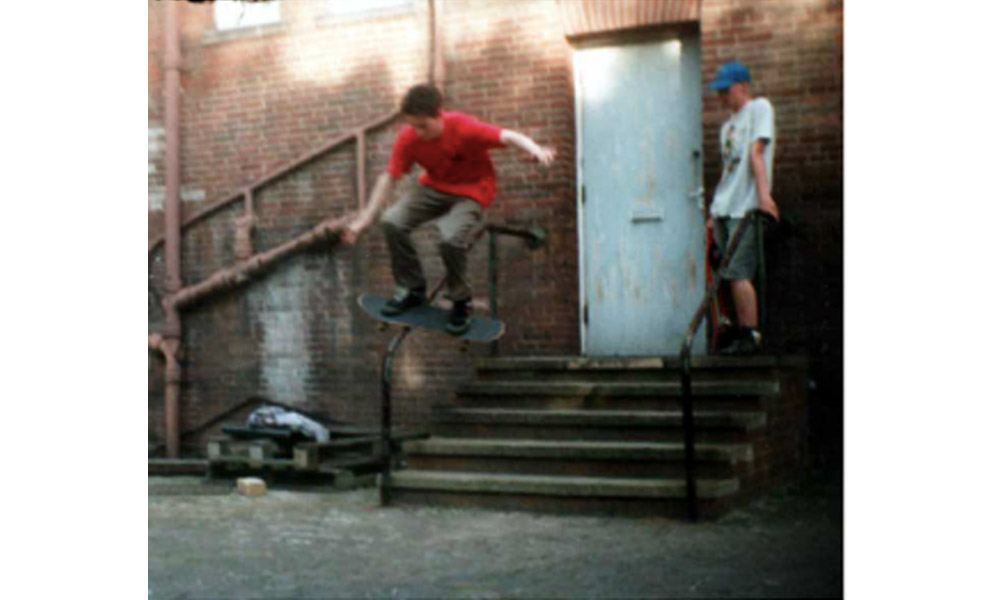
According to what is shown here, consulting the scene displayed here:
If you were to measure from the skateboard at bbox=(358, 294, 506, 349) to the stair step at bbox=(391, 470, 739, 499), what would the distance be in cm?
72

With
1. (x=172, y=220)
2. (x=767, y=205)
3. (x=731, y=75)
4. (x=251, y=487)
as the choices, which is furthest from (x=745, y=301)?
(x=172, y=220)

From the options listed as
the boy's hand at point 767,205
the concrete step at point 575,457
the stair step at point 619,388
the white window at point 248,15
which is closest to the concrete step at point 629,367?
the stair step at point 619,388

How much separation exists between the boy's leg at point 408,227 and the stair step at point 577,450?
0.83 metres

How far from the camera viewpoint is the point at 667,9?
636cm

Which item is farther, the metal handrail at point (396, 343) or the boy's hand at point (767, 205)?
the metal handrail at point (396, 343)

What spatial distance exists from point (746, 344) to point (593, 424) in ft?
2.76

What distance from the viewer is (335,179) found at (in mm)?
7391

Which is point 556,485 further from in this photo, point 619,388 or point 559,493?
point 619,388

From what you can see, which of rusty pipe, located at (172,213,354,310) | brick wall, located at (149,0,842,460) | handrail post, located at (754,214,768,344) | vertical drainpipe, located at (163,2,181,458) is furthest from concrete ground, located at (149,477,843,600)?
rusty pipe, located at (172,213,354,310)

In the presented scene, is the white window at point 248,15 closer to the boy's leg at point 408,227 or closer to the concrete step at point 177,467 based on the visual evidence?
the boy's leg at point 408,227

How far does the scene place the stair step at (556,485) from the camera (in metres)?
4.61
